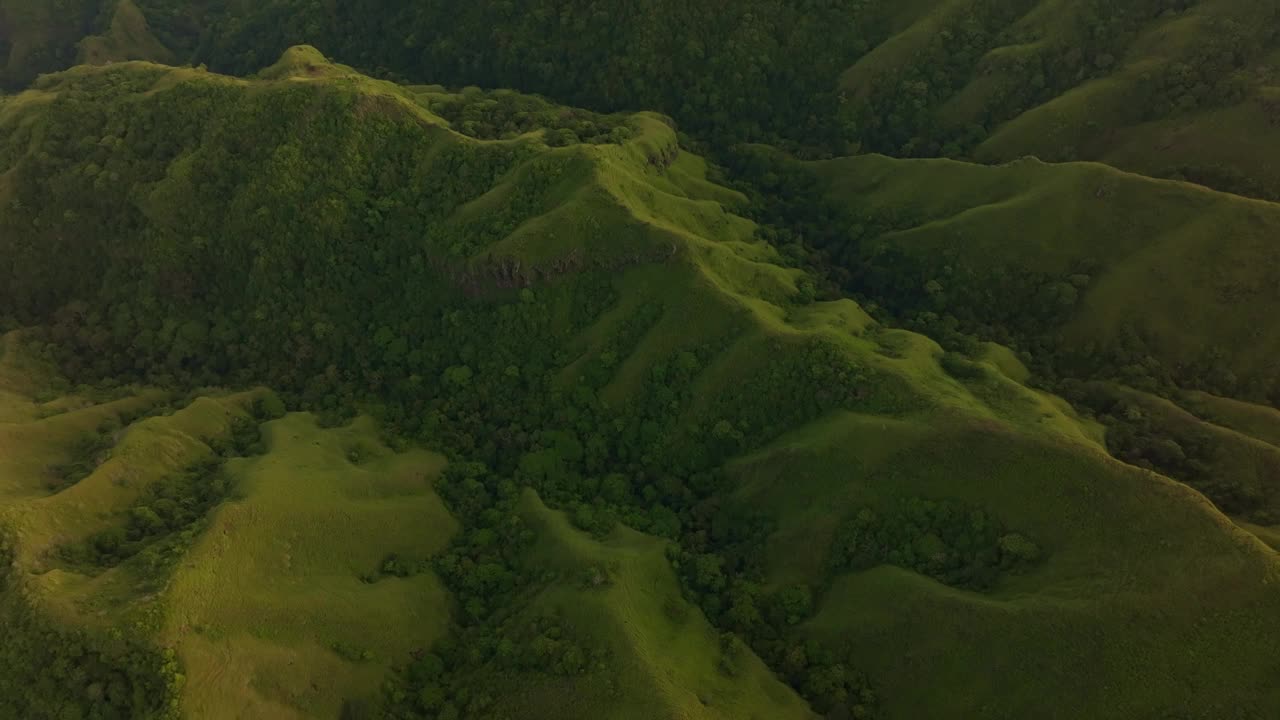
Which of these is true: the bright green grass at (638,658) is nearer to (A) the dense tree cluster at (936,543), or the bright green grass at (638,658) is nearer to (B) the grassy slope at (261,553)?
(B) the grassy slope at (261,553)

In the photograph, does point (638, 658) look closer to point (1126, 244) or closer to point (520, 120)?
point (1126, 244)

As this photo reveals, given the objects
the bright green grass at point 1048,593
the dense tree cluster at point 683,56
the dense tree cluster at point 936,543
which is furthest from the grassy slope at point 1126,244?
the dense tree cluster at point 936,543

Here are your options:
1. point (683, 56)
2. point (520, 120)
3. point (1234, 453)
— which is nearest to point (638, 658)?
point (1234, 453)

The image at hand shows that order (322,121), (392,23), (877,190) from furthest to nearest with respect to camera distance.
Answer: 1. (392,23)
2. (877,190)
3. (322,121)

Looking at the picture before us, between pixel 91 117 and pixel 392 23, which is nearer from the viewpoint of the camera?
pixel 91 117

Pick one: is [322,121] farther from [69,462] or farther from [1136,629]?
[1136,629]

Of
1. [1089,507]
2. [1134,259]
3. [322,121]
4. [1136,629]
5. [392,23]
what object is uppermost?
[392,23]

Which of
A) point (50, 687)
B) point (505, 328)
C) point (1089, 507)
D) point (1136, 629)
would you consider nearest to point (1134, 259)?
point (1089, 507)

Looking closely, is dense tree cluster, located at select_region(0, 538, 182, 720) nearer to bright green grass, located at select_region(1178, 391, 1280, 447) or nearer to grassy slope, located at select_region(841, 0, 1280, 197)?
bright green grass, located at select_region(1178, 391, 1280, 447)
